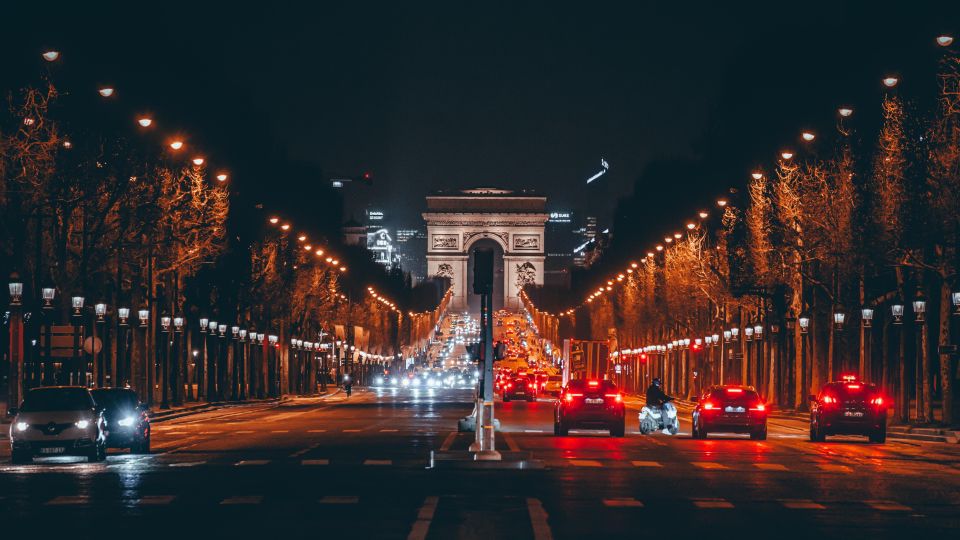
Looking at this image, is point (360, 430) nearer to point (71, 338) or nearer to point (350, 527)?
point (71, 338)

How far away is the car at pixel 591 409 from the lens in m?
48.5

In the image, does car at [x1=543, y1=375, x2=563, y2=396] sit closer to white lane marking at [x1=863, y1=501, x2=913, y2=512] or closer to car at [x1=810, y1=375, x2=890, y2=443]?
car at [x1=810, y1=375, x2=890, y2=443]

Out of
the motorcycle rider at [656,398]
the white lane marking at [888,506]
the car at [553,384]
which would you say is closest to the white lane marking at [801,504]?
Result: the white lane marking at [888,506]

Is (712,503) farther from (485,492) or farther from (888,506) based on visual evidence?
(485,492)

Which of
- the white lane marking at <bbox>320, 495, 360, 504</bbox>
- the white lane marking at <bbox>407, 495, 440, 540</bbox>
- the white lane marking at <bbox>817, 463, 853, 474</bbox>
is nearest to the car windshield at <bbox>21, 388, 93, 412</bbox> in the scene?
→ the white lane marking at <bbox>320, 495, 360, 504</bbox>

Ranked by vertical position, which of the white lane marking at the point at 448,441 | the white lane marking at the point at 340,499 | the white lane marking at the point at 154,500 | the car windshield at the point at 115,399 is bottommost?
the white lane marking at the point at 448,441

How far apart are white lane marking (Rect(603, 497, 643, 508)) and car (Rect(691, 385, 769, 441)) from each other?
23.5m

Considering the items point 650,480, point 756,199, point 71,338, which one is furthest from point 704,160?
point 650,480

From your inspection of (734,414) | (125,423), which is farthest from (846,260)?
(125,423)

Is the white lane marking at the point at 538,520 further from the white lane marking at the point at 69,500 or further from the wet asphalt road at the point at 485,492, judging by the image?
the white lane marking at the point at 69,500

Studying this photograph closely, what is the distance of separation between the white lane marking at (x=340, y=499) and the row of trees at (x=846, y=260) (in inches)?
1146

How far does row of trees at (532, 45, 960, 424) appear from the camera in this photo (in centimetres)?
5194

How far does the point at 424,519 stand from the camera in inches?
840

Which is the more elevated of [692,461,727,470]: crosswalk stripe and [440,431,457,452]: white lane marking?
[692,461,727,470]: crosswalk stripe
